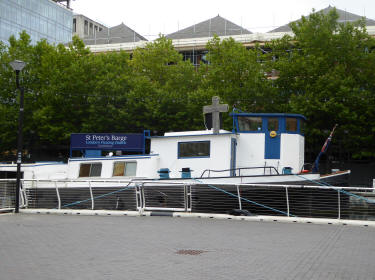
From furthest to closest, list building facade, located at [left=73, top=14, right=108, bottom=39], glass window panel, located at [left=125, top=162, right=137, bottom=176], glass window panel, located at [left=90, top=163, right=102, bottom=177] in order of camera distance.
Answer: building facade, located at [left=73, top=14, right=108, bottom=39], glass window panel, located at [left=90, top=163, right=102, bottom=177], glass window panel, located at [left=125, top=162, right=137, bottom=176]

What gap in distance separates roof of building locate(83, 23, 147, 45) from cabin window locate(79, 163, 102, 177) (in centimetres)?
3921

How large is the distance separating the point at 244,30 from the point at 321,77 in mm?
25695

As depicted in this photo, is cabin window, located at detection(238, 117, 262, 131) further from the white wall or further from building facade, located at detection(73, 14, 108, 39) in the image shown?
building facade, located at detection(73, 14, 108, 39)

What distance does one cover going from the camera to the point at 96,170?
20125mm

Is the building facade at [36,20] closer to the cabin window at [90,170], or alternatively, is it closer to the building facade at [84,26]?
the building facade at [84,26]

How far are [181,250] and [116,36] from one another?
5386 centimetres

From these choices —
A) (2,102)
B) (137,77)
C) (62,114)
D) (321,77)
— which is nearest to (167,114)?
(137,77)

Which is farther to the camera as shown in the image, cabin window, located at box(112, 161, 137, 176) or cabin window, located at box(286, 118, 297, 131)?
cabin window, located at box(112, 161, 137, 176)

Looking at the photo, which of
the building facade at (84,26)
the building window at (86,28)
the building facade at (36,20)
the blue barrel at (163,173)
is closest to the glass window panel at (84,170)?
the blue barrel at (163,173)

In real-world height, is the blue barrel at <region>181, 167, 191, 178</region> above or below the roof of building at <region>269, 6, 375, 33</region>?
below

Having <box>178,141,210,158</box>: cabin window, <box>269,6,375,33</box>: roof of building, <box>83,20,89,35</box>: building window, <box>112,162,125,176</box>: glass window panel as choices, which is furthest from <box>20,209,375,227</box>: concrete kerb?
<box>83,20,89,35</box>: building window

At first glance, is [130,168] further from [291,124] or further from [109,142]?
[291,124]

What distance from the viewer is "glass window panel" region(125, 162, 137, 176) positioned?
64.4 feet

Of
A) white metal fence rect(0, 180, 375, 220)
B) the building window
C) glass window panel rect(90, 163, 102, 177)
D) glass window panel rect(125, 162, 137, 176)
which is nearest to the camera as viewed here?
white metal fence rect(0, 180, 375, 220)
